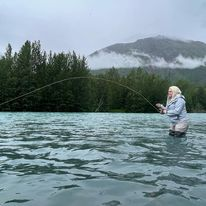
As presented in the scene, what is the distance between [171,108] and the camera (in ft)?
59.0

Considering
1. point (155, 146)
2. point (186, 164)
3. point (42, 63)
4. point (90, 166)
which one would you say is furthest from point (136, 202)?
point (42, 63)

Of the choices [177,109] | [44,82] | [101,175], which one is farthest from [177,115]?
[44,82]

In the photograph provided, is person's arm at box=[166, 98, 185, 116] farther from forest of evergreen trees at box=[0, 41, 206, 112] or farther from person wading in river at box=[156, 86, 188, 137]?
forest of evergreen trees at box=[0, 41, 206, 112]

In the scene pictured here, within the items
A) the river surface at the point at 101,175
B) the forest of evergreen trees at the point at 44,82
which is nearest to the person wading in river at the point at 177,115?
the river surface at the point at 101,175

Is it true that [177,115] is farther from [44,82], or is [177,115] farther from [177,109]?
[44,82]

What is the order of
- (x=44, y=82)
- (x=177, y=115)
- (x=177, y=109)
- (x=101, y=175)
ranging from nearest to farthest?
(x=101, y=175), (x=177, y=109), (x=177, y=115), (x=44, y=82)

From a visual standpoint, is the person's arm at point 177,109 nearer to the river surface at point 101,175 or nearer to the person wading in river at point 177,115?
the person wading in river at point 177,115

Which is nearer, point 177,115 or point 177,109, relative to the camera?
point 177,109

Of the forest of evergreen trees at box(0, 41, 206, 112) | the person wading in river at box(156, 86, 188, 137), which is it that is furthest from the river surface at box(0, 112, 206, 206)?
the forest of evergreen trees at box(0, 41, 206, 112)

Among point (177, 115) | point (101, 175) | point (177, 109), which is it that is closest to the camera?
point (101, 175)

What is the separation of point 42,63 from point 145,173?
94.6m

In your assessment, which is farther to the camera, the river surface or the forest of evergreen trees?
the forest of evergreen trees

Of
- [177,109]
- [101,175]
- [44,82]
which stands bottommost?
[101,175]

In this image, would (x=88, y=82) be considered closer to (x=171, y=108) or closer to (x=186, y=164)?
(x=171, y=108)
